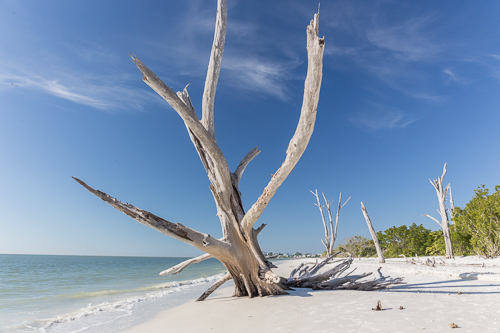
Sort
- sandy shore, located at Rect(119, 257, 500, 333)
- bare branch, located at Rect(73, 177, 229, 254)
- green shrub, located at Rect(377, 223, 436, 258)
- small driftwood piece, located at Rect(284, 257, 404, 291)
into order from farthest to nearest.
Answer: green shrub, located at Rect(377, 223, 436, 258) → small driftwood piece, located at Rect(284, 257, 404, 291) → bare branch, located at Rect(73, 177, 229, 254) → sandy shore, located at Rect(119, 257, 500, 333)

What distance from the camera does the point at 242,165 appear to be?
534 centimetres

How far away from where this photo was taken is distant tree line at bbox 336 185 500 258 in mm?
13945

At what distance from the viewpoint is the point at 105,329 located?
4297 millimetres

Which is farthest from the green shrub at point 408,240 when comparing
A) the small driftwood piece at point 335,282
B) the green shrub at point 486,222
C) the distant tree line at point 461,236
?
the small driftwood piece at point 335,282

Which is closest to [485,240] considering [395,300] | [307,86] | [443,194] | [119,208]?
[443,194]

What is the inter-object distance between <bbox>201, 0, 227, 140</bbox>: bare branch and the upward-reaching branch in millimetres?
1680

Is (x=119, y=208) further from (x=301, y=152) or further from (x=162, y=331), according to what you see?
(x=301, y=152)

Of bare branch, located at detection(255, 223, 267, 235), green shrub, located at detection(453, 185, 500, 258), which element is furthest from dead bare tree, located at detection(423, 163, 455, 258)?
bare branch, located at detection(255, 223, 267, 235)

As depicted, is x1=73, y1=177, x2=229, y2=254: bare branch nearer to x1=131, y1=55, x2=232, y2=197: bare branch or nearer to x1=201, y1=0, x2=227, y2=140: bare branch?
x1=131, y1=55, x2=232, y2=197: bare branch

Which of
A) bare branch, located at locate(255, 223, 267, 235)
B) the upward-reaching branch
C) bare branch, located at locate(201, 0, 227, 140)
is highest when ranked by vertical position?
bare branch, located at locate(201, 0, 227, 140)

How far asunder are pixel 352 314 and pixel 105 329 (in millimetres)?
3826

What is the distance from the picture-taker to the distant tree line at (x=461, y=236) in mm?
13945

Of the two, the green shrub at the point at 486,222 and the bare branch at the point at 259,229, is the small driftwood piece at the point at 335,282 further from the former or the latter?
the green shrub at the point at 486,222

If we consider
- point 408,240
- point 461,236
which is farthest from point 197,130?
point 408,240
